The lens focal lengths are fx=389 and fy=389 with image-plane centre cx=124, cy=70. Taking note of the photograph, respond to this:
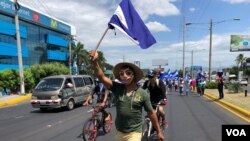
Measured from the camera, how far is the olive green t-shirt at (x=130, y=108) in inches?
205

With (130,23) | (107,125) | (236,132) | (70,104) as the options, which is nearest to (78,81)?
(70,104)

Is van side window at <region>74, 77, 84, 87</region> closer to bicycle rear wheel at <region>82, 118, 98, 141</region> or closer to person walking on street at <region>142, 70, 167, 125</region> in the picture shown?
bicycle rear wheel at <region>82, 118, 98, 141</region>

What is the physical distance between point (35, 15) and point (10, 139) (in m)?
63.0

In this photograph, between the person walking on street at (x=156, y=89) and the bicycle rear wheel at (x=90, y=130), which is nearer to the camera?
the person walking on street at (x=156, y=89)

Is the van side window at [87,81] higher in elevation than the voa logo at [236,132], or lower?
lower

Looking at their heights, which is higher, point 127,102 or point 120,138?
point 127,102

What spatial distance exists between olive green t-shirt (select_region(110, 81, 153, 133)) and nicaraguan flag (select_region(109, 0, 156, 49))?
56.3 inches

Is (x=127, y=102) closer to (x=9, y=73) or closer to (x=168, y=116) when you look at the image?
(x=168, y=116)

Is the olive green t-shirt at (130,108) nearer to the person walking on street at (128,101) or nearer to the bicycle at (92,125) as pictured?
the person walking on street at (128,101)

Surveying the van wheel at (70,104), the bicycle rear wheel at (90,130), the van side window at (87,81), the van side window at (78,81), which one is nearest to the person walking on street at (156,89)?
the bicycle rear wheel at (90,130)

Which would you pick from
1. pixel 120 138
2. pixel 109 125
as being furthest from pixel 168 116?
pixel 120 138

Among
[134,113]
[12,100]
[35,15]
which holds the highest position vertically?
[35,15]

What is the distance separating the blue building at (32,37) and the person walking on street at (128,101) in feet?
177

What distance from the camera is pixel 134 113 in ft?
17.1
